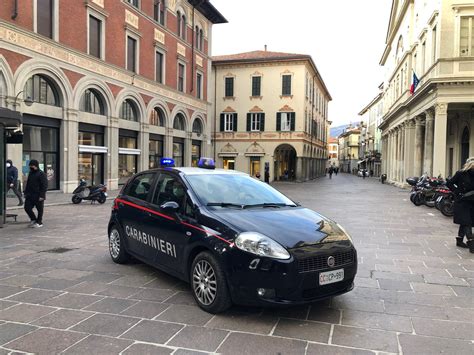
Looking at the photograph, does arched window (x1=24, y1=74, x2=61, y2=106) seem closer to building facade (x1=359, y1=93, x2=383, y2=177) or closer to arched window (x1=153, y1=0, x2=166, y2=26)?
arched window (x1=153, y1=0, x2=166, y2=26)

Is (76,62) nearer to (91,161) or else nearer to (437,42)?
(91,161)

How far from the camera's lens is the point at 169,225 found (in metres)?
5.02

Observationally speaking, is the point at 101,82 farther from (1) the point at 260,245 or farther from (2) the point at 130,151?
(1) the point at 260,245

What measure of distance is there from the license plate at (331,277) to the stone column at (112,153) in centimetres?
2209

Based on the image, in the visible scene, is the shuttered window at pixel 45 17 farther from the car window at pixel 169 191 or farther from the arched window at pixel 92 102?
the car window at pixel 169 191

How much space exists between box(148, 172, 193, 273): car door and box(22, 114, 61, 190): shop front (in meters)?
15.9

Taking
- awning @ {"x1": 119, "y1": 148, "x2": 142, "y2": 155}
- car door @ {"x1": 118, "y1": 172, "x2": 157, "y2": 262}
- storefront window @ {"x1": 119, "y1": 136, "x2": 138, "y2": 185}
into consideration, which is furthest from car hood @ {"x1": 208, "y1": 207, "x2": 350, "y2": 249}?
storefront window @ {"x1": 119, "y1": 136, "x2": 138, "y2": 185}

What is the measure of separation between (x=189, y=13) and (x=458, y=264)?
3220 centimetres

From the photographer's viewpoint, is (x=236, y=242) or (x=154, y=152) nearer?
(x=236, y=242)

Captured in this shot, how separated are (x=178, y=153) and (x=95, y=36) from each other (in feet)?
44.3

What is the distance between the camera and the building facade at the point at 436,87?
23.1 m

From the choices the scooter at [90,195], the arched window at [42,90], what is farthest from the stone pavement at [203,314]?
the arched window at [42,90]

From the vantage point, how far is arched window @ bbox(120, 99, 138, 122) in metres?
26.8

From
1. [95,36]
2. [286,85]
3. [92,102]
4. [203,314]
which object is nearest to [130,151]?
[92,102]
